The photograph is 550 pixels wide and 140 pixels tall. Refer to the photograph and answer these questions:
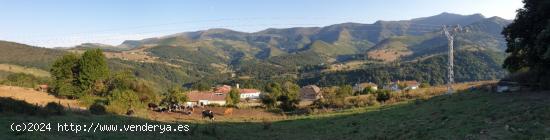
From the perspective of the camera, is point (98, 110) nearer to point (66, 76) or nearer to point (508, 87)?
point (508, 87)

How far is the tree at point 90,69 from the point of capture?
72.5m

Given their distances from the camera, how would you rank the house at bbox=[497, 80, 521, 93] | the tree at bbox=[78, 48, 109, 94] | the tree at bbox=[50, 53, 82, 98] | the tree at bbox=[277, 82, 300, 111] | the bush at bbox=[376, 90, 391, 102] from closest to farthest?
the house at bbox=[497, 80, 521, 93] < the bush at bbox=[376, 90, 391, 102] < the tree at bbox=[50, 53, 82, 98] < the tree at bbox=[277, 82, 300, 111] < the tree at bbox=[78, 48, 109, 94]

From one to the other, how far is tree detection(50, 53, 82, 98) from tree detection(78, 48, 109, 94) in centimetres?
107

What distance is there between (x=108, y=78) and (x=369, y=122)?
57.7m

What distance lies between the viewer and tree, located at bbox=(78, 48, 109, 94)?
7250 centimetres

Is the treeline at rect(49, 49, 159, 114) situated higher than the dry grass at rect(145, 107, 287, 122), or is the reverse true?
the treeline at rect(49, 49, 159, 114)

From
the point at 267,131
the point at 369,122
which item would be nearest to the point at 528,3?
the point at 369,122

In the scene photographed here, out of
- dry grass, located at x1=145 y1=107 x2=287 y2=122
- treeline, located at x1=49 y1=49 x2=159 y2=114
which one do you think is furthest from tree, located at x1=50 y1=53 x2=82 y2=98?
dry grass, located at x1=145 y1=107 x2=287 y2=122

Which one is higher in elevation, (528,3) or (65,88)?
(528,3)

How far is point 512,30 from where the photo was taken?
121 ft

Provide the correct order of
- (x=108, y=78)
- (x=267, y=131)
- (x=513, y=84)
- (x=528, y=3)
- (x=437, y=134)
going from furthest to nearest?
(x=108, y=78) → (x=513, y=84) → (x=528, y=3) → (x=267, y=131) → (x=437, y=134)

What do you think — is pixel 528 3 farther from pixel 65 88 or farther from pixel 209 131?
pixel 65 88

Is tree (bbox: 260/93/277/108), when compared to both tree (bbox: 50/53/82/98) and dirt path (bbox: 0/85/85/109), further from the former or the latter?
dirt path (bbox: 0/85/85/109)

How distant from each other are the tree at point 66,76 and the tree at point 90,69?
1.07 m
